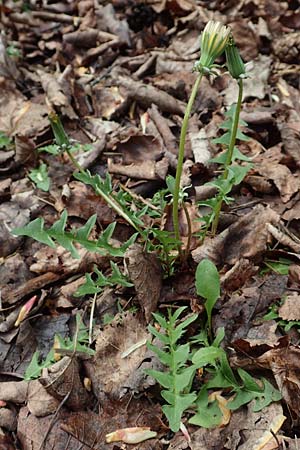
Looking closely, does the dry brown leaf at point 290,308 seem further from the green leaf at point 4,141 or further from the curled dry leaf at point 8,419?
the green leaf at point 4,141

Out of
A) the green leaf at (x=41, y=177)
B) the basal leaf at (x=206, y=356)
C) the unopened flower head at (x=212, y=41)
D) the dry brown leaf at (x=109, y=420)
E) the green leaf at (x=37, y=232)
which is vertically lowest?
the dry brown leaf at (x=109, y=420)

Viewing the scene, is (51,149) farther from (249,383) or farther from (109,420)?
(249,383)

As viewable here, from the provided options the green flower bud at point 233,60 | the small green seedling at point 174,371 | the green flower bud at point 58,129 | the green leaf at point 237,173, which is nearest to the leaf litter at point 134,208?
the small green seedling at point 174,371

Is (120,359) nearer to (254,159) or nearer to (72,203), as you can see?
(72,203)

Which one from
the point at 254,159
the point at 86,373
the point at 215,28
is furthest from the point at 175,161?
the point at 86,373

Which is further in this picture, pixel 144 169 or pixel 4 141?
pixel 4 141

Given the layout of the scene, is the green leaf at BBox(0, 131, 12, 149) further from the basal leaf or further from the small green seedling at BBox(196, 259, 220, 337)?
the basal leaf

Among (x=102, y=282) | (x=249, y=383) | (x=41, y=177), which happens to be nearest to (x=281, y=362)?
(x=249, y=383)


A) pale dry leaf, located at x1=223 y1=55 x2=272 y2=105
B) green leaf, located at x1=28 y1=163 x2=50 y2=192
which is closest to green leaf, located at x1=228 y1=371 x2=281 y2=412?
green leaf, located at x1=28 y1=163 x2=50 y2=192
